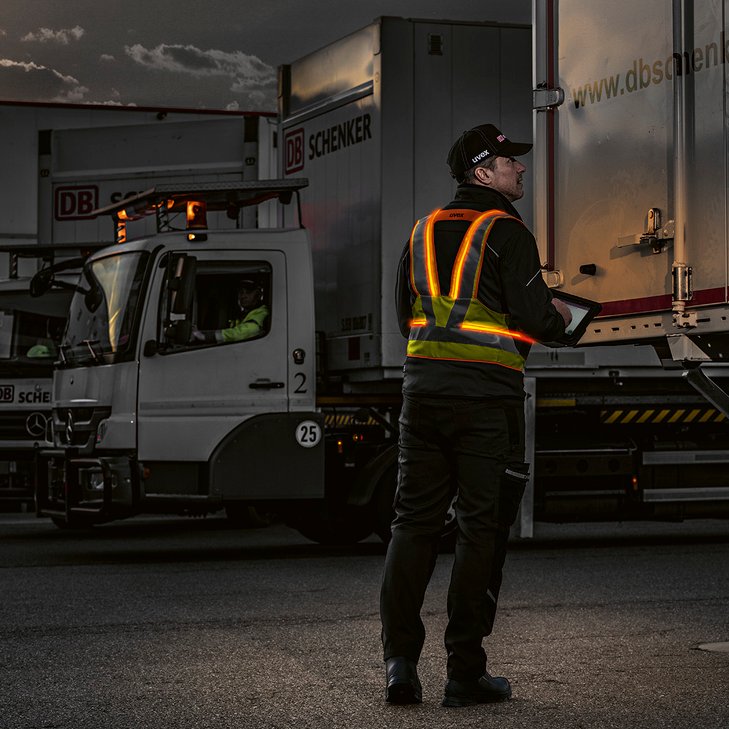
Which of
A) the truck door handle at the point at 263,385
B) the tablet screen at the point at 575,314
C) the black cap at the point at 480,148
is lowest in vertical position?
the truck door handle at the point at 263,385

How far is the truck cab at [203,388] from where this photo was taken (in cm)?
1054

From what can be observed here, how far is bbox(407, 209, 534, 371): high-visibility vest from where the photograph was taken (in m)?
5.46

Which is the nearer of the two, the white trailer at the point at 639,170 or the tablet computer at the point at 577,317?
the tablet computer at the point at 577,317

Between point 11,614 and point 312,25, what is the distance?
925cm

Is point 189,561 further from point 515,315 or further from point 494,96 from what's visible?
point 515,315

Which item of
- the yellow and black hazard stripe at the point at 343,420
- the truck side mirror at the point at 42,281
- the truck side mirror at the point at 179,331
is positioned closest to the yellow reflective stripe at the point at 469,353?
the truck side mirror at the point at 179,331

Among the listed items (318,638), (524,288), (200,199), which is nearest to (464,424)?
(524,288)

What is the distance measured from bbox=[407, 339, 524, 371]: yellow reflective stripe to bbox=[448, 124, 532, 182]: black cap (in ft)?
2.21

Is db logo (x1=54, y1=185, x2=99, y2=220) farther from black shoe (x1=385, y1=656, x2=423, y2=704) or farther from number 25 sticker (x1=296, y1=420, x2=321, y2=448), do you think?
black shoe (x1=385, y1=656, x2=423, y2=704)

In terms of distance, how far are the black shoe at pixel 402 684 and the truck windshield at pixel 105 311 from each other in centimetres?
573

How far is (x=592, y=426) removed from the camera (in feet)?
38.8

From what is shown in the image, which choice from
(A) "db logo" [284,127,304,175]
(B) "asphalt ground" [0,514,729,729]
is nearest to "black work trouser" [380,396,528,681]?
(B) "asphalt ground" [0,514,729,729]

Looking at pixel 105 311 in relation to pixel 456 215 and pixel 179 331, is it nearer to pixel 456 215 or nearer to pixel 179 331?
pixel 179 331

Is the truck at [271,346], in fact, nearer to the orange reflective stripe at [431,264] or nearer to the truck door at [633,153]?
the truck door at [633,153]
